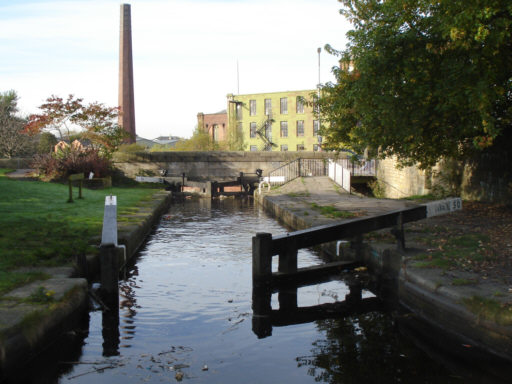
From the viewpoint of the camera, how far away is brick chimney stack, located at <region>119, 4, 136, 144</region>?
38.4m

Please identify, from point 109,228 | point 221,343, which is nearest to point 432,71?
point 109,228

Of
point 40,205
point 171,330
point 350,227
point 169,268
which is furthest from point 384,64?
point 40,205

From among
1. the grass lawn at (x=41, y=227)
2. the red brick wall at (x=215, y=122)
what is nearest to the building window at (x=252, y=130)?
the red brick wall at (x=215, y=122)

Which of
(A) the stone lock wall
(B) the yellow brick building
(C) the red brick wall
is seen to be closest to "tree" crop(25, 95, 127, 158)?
(A) the stone lock wall

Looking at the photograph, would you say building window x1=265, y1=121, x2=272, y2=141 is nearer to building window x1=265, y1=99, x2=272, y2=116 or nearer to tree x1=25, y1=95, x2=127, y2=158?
building window x1=265, y1=99, x2=272, y2=116

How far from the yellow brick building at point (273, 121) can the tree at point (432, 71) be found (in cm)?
5162

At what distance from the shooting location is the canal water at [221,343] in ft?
15.6

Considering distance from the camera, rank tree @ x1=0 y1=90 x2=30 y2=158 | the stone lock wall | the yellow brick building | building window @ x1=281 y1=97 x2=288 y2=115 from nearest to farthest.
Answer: the stone lock wall
tree @ x1=0 y1=90 x2=30 y2=158
the yellow brick building
building window @ x1=281 y1=97 x2=288 y2=115

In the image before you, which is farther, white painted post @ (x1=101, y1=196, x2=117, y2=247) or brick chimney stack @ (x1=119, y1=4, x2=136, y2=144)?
brick chimney stack @ (x1=119, y1=4, x2=136, y2=144)

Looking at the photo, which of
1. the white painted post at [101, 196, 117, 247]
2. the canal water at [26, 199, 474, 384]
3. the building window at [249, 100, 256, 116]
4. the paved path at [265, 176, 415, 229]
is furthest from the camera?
the building window at [249, 100, 256, 116]

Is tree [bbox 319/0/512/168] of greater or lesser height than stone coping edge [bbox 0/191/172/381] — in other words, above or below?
above

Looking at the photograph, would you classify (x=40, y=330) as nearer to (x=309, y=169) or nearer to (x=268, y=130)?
(x=309, y=169)

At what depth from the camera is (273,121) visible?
210 ft

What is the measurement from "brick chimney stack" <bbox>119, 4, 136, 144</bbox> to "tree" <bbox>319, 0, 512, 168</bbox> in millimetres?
30501
